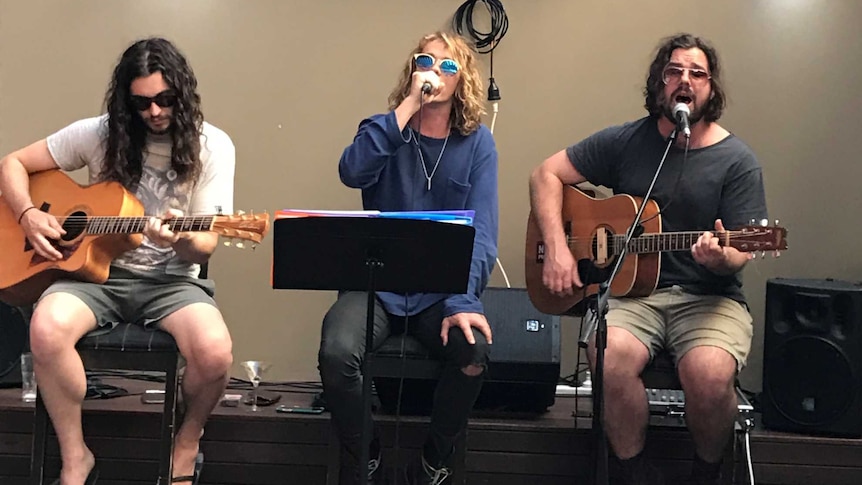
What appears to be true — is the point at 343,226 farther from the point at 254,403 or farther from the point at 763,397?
the point at 763,397

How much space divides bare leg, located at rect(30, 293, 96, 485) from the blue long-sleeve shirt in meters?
0.78

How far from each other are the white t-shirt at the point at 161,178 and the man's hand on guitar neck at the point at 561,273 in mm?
912

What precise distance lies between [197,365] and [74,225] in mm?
515

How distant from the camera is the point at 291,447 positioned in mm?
2533

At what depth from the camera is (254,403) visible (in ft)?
8.76

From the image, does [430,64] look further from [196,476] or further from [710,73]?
[196,476]

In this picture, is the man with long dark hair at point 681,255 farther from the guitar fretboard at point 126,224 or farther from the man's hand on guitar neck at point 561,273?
the guitar fretboard at point 126,224

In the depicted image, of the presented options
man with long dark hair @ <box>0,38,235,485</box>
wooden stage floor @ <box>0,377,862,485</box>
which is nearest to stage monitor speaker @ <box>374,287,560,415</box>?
wooden stage floor @ <box>0,377,862,485</box>

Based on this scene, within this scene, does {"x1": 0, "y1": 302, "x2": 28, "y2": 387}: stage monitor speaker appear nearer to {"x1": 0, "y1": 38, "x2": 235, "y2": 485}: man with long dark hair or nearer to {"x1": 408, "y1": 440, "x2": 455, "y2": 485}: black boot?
{"x1": 0, "y1": 38, "x2": 235, "y2": 485}: man with long dark hair

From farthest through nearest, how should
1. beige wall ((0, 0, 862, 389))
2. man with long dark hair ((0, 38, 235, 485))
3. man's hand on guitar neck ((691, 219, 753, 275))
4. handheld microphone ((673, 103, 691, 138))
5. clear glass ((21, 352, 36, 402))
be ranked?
beige wall ((0, 0, 862, 389)) < clear glass ((21, 352, 36, 402)) < man with long dark hair ((0, 38, 235, 485)) < man's hand on guitar neck ((691, 219, 753, 275)) < handheld microphone ((673, 103, 691, 138))

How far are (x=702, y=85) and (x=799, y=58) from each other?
3.15 ft

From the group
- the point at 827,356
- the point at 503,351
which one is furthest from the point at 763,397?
the point at 503,351

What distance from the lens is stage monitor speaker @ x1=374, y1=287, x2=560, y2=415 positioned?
2502mm

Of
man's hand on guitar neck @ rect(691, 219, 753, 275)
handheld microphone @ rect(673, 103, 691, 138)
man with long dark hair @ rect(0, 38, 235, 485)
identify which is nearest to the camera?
handheld microphone @ rect(673, 103, 691, 138)
